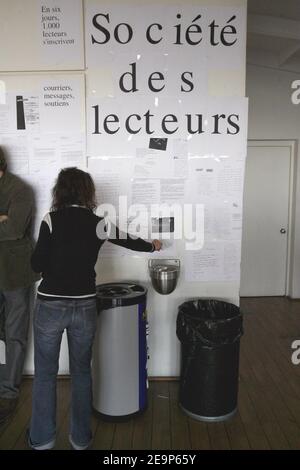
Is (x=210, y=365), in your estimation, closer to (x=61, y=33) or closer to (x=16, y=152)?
(x=16, y=152)

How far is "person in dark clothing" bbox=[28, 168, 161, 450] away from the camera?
1.81m

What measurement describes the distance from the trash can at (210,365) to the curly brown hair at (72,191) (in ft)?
3.27

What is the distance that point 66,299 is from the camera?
72.3 inches

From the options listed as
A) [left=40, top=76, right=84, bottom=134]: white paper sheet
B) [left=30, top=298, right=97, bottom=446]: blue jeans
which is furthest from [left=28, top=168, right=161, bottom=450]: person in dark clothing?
[left=40, top=76, right=84, bottom=134]: white paper sheet

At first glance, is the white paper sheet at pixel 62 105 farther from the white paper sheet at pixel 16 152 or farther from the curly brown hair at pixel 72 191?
the curly brown hair at pixel 72 191

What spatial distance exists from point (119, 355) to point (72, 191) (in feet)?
3.32

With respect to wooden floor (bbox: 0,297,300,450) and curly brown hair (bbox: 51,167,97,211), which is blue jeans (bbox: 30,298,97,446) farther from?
curly brown hair (bbox: 51,167,97,211)

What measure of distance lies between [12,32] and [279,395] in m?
3.06

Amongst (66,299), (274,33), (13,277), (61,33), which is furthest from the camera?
(274,33)

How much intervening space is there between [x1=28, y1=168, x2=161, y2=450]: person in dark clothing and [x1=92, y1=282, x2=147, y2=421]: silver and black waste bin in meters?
0.27

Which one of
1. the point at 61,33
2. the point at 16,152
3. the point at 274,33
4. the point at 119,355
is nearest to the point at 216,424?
the point at 119,355

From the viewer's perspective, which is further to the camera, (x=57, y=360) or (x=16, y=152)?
(x=16, y=152)

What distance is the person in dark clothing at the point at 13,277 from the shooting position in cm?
238
